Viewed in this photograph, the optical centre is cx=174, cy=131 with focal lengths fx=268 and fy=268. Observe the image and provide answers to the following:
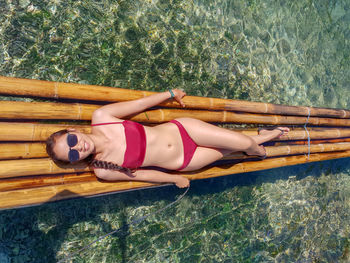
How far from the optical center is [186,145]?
3.67m

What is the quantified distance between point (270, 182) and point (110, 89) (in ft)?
13.2

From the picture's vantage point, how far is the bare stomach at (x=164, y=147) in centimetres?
346

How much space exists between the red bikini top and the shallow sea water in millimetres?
1425

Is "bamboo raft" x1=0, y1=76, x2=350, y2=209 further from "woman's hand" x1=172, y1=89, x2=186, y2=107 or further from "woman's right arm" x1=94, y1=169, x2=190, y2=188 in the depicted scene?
"woman's right arm" x1=94, y1=169, x2=190, y2=188

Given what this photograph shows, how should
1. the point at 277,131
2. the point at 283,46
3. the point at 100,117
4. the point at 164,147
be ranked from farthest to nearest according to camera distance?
A: the point at 283,46 → the point at 277,131 → the point at 164,147 → the point at 100,117

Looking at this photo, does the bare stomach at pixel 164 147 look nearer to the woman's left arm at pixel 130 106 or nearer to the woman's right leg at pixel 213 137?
the woman's right leg at pixel 213 137

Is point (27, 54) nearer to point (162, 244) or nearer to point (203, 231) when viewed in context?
point (162, 244)

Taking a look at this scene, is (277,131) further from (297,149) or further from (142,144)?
(142,144)

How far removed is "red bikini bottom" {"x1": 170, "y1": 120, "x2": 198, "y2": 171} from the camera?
3658 mm

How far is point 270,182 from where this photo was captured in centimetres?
579

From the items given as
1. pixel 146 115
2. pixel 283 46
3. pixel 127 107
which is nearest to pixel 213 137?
pixel 146 115

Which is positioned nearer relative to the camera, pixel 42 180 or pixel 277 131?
pixel 42 180

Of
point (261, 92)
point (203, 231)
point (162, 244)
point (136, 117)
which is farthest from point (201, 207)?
point (261, 92)

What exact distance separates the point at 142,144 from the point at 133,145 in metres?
0.12
